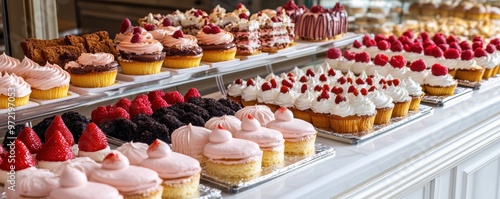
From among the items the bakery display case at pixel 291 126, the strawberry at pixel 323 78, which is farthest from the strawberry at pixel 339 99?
the strawberry at pixel 323 78

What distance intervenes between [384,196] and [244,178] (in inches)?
23.4

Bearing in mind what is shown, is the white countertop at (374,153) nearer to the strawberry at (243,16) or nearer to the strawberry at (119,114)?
the strawberry at (119,114)

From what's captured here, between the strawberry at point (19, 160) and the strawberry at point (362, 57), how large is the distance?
2.00 meters

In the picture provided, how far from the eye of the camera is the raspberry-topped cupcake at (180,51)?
2.69 metres

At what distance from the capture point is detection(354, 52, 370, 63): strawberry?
Result: 3391mm

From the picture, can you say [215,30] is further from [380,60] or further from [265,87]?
[380,60]

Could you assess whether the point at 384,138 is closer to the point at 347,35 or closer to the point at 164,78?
the point at 164,78

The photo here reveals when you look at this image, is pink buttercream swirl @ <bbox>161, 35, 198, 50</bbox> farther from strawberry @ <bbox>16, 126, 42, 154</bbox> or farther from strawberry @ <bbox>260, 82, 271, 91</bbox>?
strawberry @ <bbox>16, 126, 42, 154</bbox>

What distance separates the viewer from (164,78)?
102 inches

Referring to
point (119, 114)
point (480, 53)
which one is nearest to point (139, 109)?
point (119, 114)

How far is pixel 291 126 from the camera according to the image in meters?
2.21

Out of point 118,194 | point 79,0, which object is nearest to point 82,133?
point 118,194

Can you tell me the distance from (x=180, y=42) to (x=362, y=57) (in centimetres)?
111

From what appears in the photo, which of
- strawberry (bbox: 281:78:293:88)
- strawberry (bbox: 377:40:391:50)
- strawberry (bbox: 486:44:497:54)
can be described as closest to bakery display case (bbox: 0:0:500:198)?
strawberry (bbox: 281:78:293:88)
